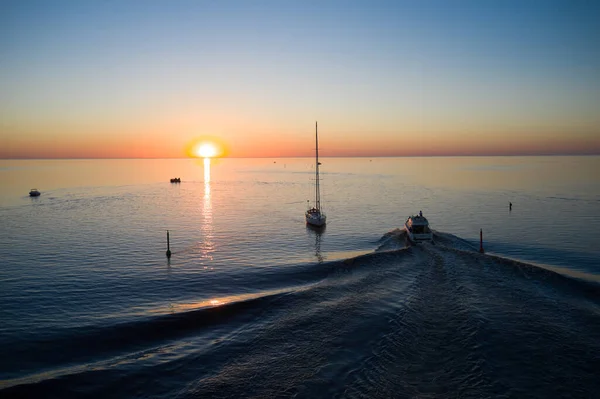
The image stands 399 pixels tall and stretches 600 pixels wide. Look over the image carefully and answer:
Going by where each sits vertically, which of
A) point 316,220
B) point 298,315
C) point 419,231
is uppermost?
point 419,231

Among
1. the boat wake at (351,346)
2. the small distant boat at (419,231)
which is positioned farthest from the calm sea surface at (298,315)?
the small distant boat at (419,231)

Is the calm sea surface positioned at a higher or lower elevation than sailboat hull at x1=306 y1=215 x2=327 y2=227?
lower

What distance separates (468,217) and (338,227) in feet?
89.3

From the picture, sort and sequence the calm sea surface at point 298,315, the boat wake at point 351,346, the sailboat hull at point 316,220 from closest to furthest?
the boat wake at point 351,346 → the calm sea surface at point 298,315 → the sailboat hull at point 316,220

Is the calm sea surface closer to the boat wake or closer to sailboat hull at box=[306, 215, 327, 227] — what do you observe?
the boat wake

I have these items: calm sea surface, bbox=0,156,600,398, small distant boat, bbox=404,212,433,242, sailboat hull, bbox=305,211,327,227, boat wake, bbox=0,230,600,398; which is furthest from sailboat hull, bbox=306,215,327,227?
boat wake, bbox=0,230,600,398

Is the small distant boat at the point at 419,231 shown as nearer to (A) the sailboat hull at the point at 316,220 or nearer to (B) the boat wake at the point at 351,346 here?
(B) the boat wake at the point at 351,346

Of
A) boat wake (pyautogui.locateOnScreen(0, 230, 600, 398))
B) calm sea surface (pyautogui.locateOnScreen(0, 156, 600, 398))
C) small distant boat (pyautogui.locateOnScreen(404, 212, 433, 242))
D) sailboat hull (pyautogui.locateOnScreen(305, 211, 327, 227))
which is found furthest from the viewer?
sailboat hull (pyautogui.locateOnScreen(305, 211, 327, 227))

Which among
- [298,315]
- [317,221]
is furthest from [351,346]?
[317,221]

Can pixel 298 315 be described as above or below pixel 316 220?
below

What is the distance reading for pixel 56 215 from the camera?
79.9m

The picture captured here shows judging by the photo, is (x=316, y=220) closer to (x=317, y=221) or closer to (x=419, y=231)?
(x=317, y=221)

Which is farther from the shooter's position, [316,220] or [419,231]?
[316,220]

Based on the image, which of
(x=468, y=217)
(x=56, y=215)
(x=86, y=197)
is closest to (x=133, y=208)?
(x=56, y=215)
